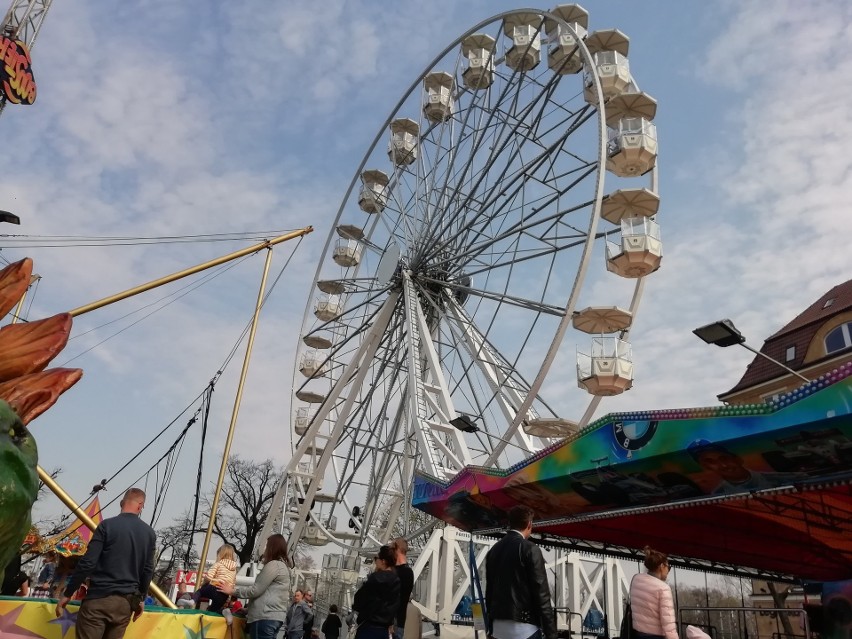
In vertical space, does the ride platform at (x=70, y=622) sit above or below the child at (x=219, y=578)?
below

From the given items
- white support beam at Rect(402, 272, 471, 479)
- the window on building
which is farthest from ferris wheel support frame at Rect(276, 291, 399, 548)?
the window on building

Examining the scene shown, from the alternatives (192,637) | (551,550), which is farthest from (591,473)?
(551,550)

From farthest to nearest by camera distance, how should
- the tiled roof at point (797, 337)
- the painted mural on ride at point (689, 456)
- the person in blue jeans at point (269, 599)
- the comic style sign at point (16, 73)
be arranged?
the tiled roof at point (797, 337), the comic style sign at point (16, 73), the painted mural on ride at point (689, 456), the person in blue jeans at point (269, 599)

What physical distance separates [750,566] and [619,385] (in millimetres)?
3990

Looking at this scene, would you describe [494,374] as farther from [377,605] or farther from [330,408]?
[377,605]

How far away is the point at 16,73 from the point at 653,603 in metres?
24.0

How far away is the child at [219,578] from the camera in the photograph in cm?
627

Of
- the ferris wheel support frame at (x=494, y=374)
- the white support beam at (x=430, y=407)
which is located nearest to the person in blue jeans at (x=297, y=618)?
the white support beam at (x=430, y=407)

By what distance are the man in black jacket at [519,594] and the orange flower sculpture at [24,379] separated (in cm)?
255

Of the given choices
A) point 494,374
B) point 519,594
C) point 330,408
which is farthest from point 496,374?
point 519,594

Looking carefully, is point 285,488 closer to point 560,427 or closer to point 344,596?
point 344,596

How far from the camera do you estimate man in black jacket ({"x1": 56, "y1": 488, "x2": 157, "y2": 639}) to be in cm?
413

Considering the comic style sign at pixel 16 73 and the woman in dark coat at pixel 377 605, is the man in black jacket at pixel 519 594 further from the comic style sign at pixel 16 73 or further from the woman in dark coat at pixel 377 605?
the comic style sign at pixel 16 73

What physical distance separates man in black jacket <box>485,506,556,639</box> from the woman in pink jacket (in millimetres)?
918
